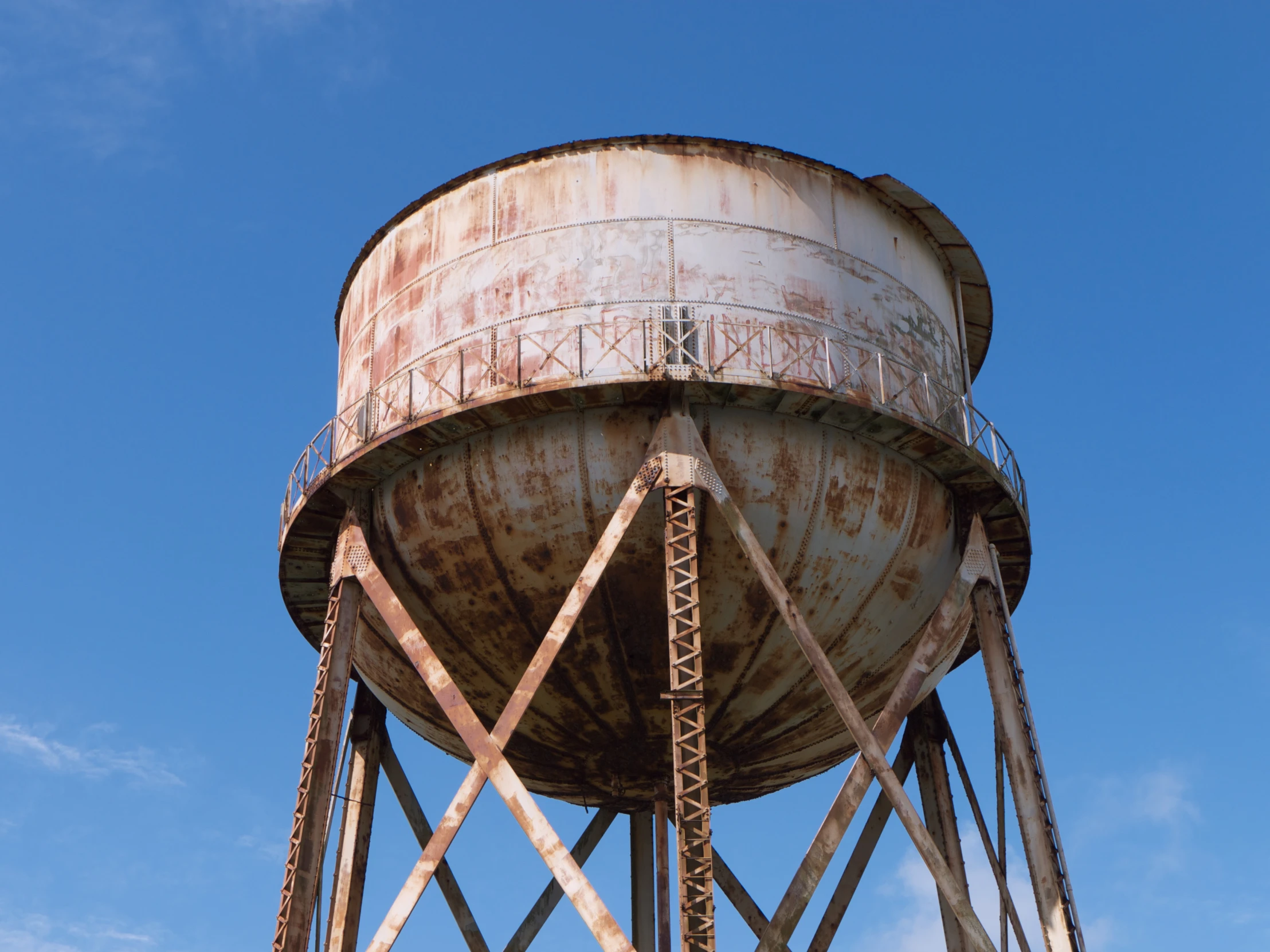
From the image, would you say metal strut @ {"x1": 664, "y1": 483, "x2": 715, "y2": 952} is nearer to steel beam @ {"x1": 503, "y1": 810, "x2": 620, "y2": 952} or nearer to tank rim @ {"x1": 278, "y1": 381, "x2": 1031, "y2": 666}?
tank rim @ {"x1": 278, "y1": 381, "x2": 1031, "y2": 666}

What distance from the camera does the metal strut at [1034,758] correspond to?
1630 centimetres

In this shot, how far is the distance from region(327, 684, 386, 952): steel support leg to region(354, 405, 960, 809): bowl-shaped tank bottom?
2040mm

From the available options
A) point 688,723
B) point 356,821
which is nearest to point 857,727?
point 688,723

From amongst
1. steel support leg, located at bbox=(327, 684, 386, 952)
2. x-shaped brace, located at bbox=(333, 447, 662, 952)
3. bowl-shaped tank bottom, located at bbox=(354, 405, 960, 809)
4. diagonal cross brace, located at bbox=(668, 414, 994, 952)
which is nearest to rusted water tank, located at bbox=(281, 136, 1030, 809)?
bowl-shaped tank bottom, located at bbox=(354, 405, 960, 809)

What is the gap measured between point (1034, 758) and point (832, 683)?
301 centimetres

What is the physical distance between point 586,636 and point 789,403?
127 inches

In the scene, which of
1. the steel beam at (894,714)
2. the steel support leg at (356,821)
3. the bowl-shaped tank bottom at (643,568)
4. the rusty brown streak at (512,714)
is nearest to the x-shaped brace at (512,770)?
the rusty brown streak at (512,714)

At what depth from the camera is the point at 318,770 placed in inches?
659

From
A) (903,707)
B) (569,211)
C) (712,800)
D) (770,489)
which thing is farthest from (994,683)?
(569,211)

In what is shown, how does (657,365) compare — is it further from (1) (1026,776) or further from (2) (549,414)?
(1) (1026,776)

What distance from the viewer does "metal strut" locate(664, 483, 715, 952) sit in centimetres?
1380

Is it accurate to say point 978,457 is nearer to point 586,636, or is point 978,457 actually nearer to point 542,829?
point 586,636

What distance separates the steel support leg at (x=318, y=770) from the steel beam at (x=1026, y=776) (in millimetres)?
6810

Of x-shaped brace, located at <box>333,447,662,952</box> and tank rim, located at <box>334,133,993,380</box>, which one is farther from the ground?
tank rim, located at <box>334,133,993,380</box>
